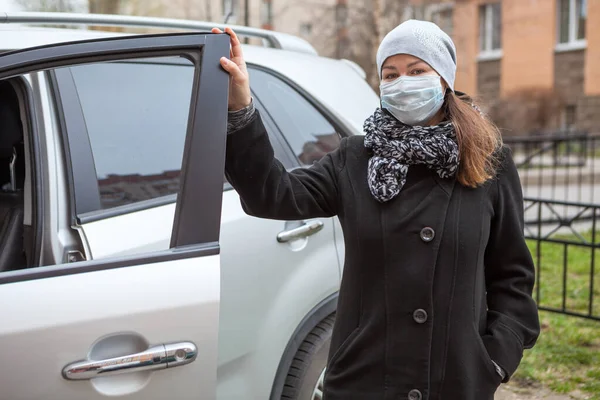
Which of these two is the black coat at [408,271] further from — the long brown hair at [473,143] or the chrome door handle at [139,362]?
the chrome door handle at [139,362]

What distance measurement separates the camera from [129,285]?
1.77m

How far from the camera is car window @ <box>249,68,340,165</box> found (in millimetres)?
2873

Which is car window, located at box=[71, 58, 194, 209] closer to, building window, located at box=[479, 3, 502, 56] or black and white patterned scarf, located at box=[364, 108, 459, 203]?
black and white patterned scarf, located at box=[364, 108, 459, 203]

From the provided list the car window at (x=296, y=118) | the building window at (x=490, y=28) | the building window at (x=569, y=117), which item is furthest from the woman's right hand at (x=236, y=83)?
the building window at (x=490, y=28)

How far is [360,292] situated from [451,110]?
557 mm

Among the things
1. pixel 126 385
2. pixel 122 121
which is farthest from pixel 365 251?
pixel 122 121

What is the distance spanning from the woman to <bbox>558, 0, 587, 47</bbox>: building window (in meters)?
24.1

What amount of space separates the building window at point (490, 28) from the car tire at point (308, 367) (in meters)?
25.8

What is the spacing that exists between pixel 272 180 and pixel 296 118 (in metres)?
1.09

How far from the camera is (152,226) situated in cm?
235

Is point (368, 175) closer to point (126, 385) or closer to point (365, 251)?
point (365, 251)

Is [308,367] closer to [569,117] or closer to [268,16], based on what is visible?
[268,16]

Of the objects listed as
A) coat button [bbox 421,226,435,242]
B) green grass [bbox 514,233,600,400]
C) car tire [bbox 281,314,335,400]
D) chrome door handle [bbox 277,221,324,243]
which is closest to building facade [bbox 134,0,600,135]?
green grass [bbox 514,233,600,400]

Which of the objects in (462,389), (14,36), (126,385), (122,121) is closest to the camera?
(126,385)
